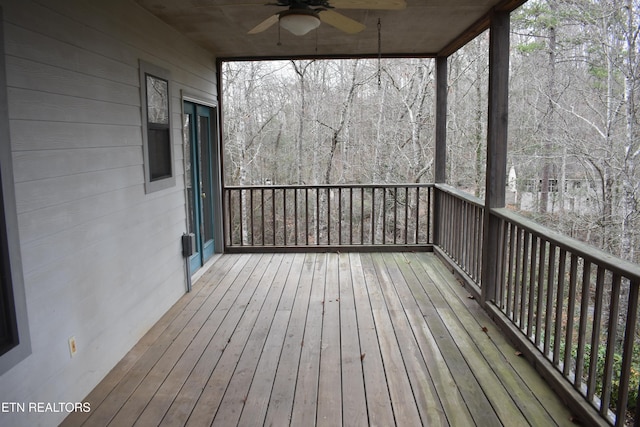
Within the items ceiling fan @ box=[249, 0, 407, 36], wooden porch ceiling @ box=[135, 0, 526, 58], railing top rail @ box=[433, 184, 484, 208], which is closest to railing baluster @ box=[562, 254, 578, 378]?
railing top rail @ box=[433, 184, 484, 208]

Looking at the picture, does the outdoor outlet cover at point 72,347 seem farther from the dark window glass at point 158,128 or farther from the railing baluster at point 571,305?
the railing baluster at point 571,305

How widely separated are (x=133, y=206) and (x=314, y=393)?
6.24ft

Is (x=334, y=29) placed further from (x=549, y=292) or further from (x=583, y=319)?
(x=583, y=319)

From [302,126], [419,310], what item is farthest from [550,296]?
[302,126]

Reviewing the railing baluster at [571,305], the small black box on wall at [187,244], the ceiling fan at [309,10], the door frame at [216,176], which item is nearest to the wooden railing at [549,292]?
the railing baluster at [571,305]

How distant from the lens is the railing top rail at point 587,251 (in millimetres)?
1988

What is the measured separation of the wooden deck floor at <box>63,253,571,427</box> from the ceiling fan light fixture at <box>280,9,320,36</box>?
2140 mm

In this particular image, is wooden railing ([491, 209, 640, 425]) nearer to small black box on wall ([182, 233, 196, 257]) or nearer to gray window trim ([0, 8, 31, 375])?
gray window trim ([0, 8, 31, 375])

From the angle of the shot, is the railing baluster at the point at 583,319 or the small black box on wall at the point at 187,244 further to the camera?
the small black box on wall at the point at 187,244

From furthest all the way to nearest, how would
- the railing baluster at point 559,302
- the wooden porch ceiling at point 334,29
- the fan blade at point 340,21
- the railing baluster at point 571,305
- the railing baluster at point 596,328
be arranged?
the wooden porch ceiling at point 334,29, the fan blade at point 340,21, the railing baluster at point 559,302, the railing baluster at point 571,305, the railing baluster at point 596,328

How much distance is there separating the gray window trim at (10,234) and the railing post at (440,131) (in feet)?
15.8

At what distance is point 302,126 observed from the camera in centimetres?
1091

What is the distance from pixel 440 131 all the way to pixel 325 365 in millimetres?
3861

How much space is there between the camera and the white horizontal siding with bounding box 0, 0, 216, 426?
2.15 meters
